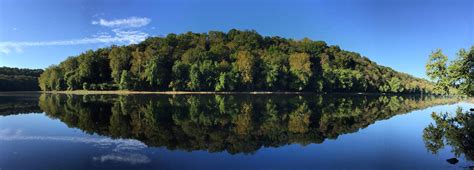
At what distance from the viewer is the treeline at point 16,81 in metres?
147

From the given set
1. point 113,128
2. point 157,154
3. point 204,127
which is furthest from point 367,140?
point 113,128

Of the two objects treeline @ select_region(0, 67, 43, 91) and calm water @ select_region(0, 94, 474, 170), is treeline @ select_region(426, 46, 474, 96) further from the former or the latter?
treeline @ select_region(0, 67, 43, 91)

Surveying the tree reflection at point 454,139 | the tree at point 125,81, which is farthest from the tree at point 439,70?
the tree at point 125,81

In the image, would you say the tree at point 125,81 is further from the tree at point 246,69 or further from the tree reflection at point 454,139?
the tree reflection at point 454,139

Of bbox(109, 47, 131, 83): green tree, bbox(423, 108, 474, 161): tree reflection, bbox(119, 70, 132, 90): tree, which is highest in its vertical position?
bbox(109, 47, 131, 83): green tree

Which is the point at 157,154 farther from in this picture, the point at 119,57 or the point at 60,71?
the point at 60,71

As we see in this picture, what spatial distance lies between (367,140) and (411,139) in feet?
10.6

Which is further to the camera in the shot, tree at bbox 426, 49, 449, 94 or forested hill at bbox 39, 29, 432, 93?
forested hill at bbox 39, 29, 432, 93

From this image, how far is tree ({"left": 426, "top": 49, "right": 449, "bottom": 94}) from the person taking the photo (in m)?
42.3

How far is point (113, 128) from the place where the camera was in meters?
24.0

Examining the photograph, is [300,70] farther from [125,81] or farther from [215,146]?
[215,146]

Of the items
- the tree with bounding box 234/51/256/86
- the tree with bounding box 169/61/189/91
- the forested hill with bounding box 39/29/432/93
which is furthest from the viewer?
the tree with bounding box 234/51/256/86

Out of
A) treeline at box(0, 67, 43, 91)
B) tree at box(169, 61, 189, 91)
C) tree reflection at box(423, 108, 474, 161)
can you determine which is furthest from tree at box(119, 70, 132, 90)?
tree reflection at box(423, 108, 474, 161)

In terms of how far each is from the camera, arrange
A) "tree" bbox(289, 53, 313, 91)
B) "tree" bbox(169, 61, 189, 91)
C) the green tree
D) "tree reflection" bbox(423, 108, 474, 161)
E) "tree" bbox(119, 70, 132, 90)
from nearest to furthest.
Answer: "tree reflection" bbox(423, 108, 474, 161) < "tree" bbox(119, 70, 132, 90) < "tree" bbox(169, 61, 189, 91) < the green tree < "tree" bbox(289, 53, 313, 91)
